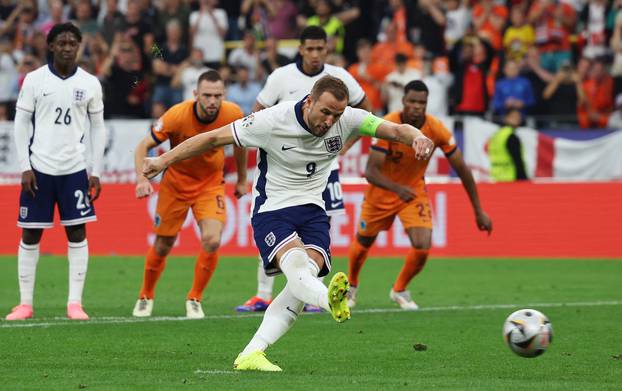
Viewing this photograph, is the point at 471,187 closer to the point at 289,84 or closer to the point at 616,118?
the point at 289,84

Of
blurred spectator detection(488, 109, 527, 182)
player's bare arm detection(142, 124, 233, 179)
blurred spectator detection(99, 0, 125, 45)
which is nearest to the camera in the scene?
player's bare arm detection(142, 124, 233, 179)

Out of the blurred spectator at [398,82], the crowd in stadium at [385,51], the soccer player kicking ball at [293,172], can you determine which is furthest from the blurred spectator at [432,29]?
the soccer player kicking ball at [293,172]

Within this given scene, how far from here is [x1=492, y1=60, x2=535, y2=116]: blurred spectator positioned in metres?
23.1

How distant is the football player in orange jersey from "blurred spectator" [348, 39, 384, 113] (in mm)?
10707

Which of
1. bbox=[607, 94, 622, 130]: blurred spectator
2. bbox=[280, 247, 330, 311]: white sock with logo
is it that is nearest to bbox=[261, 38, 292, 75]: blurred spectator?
bbox=[607, 94, 622, 130]: blurred spectator

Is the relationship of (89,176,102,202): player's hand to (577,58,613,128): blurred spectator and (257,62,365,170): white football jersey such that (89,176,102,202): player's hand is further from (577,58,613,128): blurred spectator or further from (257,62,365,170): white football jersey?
(577,58,613,128): blurred spectator

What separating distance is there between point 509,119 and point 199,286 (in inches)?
404

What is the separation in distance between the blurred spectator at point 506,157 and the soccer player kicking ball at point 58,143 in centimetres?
1006

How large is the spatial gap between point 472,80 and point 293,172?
572 inches

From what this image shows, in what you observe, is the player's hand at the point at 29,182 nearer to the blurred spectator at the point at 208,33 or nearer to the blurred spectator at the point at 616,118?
the blurred spectator at the point at 208,33

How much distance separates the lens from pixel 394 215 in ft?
46.2

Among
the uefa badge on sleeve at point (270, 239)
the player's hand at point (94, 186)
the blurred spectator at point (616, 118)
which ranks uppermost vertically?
the blurred spectator at point (616, 118)

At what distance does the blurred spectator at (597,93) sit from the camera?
22.9 metres

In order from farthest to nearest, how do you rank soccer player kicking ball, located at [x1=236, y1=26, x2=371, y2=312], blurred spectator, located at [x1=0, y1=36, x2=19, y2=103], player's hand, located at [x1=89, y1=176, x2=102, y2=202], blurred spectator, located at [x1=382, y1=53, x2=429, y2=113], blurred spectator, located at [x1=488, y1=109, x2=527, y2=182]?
blurred spectator, located at [x1=0, y1=36, x2=19, y2=103], blurred spectator, located at [x1=382, y1=53, x2=429, y2=113], blurred spectator, located at [x1=488, y1=109, x2=527, y2=182], soccer player kicking ball, located at [x1=236, y1=26, x2=371, y2=312], player's hand, located at [x1=89, y1=176, x2=102, y2=202]
